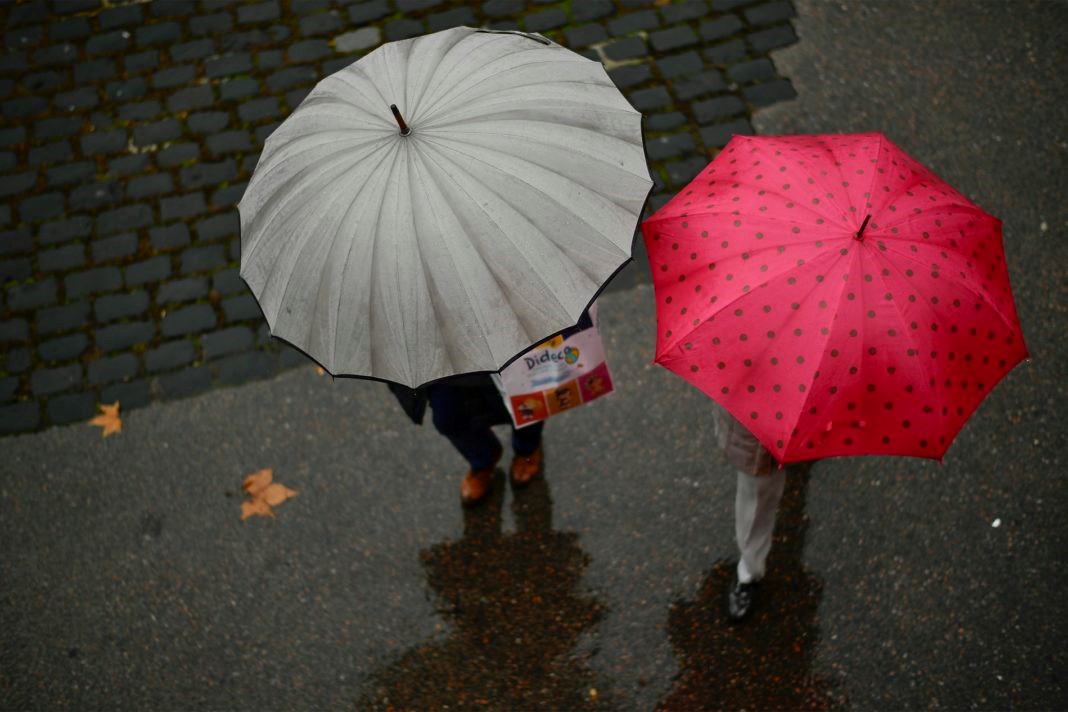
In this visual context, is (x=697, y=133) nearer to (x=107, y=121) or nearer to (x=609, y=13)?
(x=609, y=13)

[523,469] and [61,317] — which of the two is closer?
[523,469]

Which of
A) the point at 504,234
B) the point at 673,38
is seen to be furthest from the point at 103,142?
the point at 504,234

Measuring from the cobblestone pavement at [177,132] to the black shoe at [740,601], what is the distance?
2.29 meters

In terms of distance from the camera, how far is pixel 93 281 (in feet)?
16.8

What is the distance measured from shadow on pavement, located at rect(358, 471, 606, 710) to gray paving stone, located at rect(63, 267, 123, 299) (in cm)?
246

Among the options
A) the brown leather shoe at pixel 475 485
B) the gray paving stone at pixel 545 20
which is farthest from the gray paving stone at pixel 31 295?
the gray paving stone at pixel 545 20

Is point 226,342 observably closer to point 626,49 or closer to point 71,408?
point 71,408

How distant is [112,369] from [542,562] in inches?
102

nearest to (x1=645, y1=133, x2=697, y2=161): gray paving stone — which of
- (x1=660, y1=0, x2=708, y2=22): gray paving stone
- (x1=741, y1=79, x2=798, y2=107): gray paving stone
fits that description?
(x1=741, y1=79, x2=798, y2=107): gray paving stone

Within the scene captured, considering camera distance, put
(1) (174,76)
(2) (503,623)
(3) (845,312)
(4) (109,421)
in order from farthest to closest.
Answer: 1. (1) (174,76)
2. (4) (109,421)
3. (2) (503,623)
4. (3) (845,312)

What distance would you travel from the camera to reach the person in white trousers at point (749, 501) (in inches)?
125

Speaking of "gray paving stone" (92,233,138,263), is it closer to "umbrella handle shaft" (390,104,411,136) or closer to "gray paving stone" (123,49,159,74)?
"gray paving stone" (123,49,159,74)

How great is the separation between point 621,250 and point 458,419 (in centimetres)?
124

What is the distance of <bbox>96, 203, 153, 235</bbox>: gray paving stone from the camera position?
5281 mm
